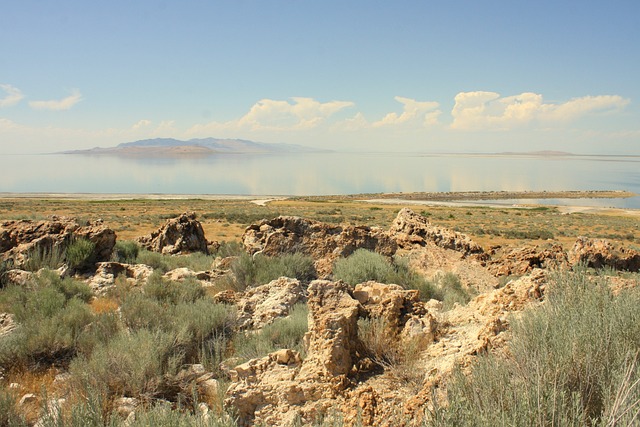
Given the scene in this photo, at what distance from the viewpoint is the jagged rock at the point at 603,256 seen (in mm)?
8820

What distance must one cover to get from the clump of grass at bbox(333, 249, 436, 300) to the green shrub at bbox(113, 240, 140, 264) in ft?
16.0

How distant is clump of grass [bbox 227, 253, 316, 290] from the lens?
7465 millimetres

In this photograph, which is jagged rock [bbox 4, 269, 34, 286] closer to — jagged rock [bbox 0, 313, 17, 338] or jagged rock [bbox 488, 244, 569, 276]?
jagged rock [bbox 0, 313, 17, 338]

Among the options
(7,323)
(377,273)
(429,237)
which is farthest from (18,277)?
(429,237)

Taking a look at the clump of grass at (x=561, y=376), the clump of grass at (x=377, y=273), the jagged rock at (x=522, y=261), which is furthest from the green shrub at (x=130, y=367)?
the jagged rock at (x=522, y=261)


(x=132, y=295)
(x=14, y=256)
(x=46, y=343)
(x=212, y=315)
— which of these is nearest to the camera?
(x=46, y=343)

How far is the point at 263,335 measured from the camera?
4.66 metres

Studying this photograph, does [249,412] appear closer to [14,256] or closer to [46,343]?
[46,343]

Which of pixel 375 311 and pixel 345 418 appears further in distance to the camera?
pixel 375 311

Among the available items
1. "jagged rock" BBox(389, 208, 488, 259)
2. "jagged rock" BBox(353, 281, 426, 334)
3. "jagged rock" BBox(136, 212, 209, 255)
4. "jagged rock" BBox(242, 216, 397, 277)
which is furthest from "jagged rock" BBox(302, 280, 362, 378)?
"jagged rock" BBox(136, 212, 209, 255)

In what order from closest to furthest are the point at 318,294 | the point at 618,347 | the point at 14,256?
the point at 618,347
the point at 318,294
the point at 14,256

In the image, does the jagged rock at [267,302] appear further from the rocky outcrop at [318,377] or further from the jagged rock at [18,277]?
the jagged rock at [18,277]

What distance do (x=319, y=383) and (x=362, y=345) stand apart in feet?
2.43

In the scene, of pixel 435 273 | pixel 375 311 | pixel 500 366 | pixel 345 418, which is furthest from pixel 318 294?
pixel 435 273
